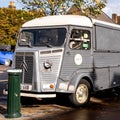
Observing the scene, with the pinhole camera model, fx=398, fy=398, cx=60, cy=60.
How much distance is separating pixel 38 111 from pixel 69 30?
8.60 ft

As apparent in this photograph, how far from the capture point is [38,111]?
1109 centimetres

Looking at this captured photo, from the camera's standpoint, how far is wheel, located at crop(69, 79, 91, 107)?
11.7 metres

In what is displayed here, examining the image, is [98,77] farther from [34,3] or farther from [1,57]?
[1,57]

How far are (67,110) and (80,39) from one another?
2295 mm

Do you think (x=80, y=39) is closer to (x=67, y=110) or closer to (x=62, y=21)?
(x=62, y=21)

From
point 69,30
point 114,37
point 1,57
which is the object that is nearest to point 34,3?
point 114,37

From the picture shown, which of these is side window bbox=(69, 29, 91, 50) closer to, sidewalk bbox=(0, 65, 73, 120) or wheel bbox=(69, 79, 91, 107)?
wheel bbox=(69, 79, 91, 107)

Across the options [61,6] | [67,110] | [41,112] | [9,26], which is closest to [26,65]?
[41,112]

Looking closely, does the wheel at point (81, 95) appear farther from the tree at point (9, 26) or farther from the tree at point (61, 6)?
the tree at point (9, 26)

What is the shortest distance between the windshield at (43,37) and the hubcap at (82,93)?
1.44m

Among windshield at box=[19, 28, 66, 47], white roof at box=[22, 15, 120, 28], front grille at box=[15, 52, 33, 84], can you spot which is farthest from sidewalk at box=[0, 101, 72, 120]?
white roof at box=[22, 15, 120, 28]

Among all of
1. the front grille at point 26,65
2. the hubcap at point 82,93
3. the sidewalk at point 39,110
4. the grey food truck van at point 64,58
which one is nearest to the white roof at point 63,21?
the grey food truck van at point 64,58

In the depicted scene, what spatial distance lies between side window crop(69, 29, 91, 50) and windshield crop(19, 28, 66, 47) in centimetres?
31

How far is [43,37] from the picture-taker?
12.3 metres
